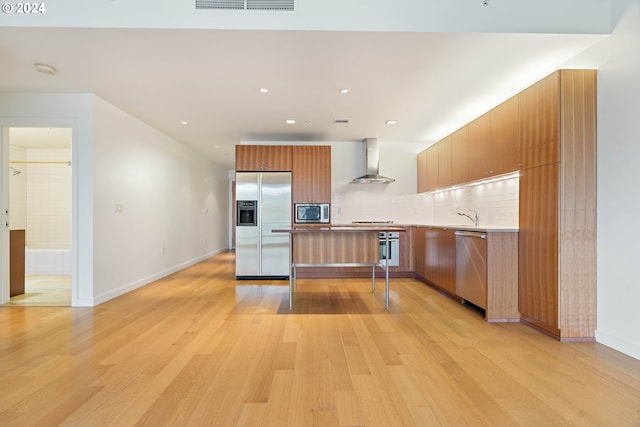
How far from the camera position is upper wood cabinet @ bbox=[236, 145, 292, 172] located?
562 cm

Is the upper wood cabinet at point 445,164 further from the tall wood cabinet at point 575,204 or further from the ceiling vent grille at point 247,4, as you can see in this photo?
the ceiling vent grille at point 247,4

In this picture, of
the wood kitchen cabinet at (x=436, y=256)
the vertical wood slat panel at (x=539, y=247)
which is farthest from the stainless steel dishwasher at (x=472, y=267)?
the vertical wood slat panel at (x=539, y=247)

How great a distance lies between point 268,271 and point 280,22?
13.0ft

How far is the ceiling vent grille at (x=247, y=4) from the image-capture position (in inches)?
97.8

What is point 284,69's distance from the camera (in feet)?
10.3

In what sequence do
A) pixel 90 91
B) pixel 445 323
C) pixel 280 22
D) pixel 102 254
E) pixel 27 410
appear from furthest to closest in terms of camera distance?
pixel 102 254, pixel 90 91, pixel 445 323, pixel 280 22, pixel 27 410

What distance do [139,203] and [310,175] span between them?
8.66 feet

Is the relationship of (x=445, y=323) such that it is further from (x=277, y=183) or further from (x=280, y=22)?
(x=277, y=183)

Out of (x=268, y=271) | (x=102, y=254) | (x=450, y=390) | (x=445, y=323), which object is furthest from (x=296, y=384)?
(x=268, y=271)

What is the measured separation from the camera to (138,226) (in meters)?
4.93

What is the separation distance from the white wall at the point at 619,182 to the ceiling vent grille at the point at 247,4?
2.48m

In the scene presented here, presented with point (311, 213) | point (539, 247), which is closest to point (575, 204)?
point (539, 247)

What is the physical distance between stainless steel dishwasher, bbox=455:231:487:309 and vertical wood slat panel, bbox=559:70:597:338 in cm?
70

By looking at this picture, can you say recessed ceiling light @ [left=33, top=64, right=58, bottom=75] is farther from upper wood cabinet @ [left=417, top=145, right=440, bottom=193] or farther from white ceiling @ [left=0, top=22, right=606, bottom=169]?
upper wood cabinet @ [left=417, top=145, right=440, bottom=193]
